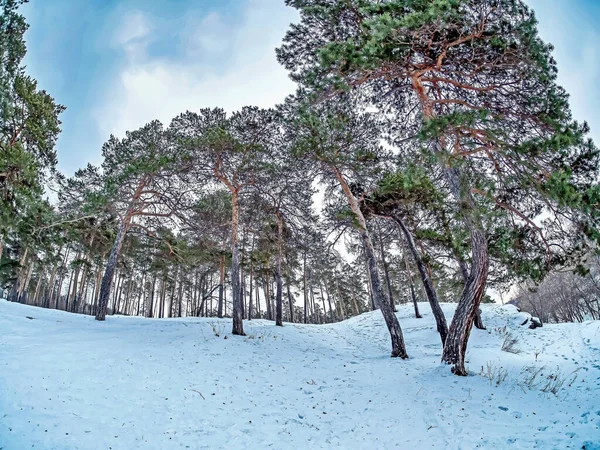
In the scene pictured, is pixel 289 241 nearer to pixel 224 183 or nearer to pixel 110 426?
pixel 224 183

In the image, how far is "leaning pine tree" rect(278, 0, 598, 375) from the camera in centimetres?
531

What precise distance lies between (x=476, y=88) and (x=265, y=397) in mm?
8456

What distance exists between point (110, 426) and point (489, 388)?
681 cm

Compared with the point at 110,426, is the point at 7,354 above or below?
above

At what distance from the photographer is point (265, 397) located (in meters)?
5.96

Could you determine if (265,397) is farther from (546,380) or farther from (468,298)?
(546,380)

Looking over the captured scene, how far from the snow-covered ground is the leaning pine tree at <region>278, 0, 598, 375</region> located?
172 cm

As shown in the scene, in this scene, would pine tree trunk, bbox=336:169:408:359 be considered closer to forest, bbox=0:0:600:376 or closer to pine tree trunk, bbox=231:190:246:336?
forest, bbox=0:0:600:376

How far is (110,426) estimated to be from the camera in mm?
4141

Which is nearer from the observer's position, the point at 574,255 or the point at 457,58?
the point at 457,58

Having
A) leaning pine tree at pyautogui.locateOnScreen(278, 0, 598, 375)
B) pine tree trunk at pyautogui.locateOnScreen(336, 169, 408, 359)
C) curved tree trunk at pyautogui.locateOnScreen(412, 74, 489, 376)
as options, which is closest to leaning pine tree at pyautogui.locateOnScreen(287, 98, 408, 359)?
pine tree trunk at pyautogui.locateOnScreen(336, 169, 408, 359)

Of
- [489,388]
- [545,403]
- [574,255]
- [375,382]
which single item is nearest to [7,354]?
[375,382]

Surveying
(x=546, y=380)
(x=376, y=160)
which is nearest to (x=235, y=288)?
(x=376, y=160)

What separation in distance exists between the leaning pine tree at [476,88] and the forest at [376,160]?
40mm
